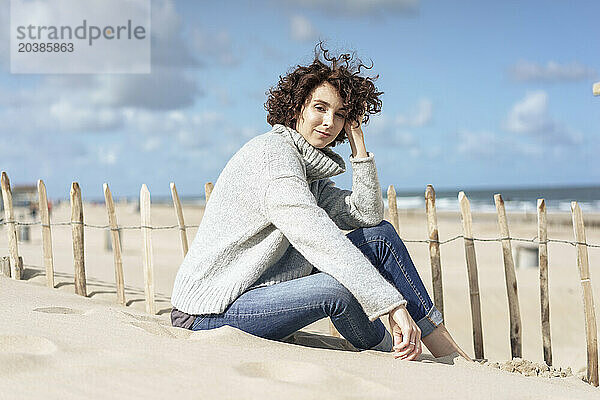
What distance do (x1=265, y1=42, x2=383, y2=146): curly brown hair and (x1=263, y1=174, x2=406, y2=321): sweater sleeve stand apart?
2.03 ft

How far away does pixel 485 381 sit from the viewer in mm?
2229

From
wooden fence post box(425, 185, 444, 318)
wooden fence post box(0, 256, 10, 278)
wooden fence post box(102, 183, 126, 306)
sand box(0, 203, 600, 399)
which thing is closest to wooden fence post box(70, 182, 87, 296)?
wooden fence post box(102, 183, 126, 306)

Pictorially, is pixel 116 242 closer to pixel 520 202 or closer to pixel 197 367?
pixel 197 367

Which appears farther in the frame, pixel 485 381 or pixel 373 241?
pixel 373 241

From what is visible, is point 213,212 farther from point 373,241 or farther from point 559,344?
point 559,344

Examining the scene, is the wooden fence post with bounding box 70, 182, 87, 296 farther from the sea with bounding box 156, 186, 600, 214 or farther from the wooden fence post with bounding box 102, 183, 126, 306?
the sea with bounding box 156, 186, 600, 214

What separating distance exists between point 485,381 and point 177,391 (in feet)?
3.75

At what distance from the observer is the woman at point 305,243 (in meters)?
2.44

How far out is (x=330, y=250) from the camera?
241 centimetres

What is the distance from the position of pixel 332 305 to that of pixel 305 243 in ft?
0.95

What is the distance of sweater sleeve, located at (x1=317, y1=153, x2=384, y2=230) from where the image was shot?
301 centimetres

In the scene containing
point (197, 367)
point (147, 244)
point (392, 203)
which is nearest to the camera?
point (197, 367)

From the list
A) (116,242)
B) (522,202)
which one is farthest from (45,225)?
(522,202)

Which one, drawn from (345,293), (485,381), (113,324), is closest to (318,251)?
(345,293)
